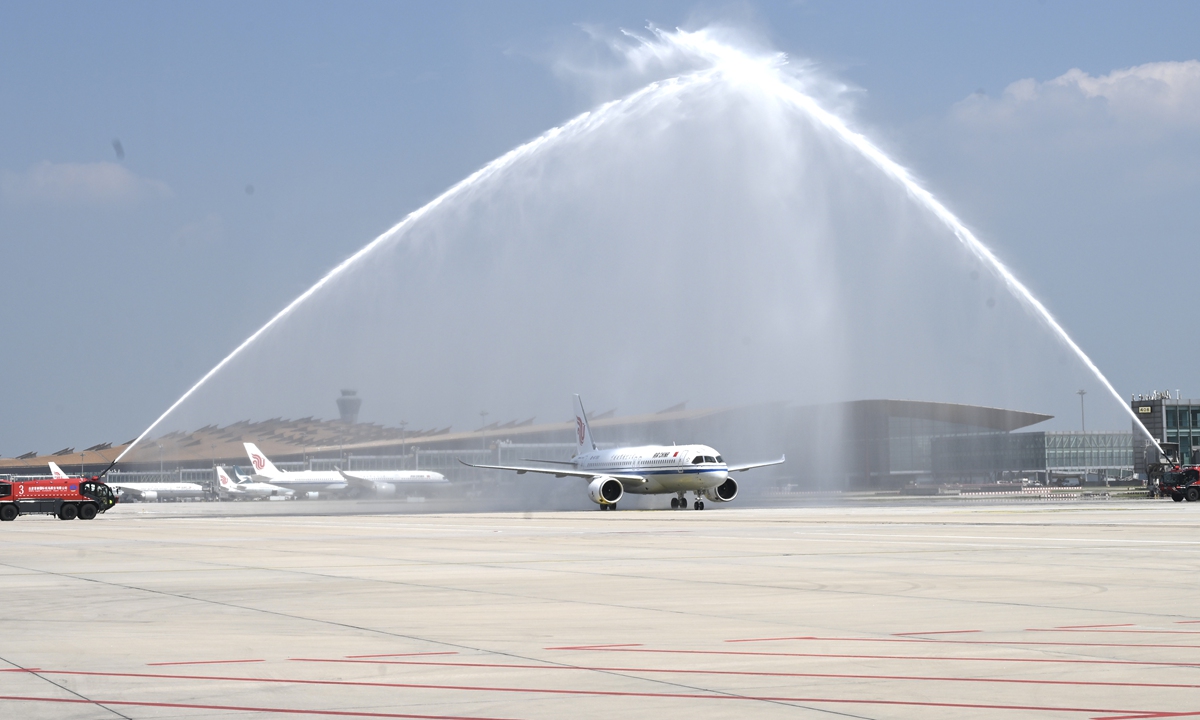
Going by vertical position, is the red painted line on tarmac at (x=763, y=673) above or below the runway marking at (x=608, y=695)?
below

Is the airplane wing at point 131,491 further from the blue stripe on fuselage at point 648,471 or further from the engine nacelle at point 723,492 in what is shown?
the engine nacelle at point 723,492

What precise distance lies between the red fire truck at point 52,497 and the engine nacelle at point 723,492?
3206cm

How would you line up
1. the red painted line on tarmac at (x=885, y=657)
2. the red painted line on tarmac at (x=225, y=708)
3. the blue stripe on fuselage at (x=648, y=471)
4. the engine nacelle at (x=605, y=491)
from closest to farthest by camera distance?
the red painted line on tarmac at (x=225, y=708) → the red painted line on tarmac at (x=885, y=657) → the blue stripe on fuselage at (x=648, y=471) → the engine nacelle at (x=605, y=491)

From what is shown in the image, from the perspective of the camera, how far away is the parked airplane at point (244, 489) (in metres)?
143

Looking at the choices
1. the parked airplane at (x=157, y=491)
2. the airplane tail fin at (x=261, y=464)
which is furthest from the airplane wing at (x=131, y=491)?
the airplane tail fin at (x=261, y=464)

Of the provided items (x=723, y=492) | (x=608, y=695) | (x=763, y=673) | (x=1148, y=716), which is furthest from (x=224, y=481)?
(x=1148, y=716)

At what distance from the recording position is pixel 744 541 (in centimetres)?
3134

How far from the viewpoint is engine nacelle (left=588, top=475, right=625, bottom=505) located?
66.7 meters

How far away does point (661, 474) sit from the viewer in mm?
65938

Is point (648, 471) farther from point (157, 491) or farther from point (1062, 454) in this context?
point (157, 491)

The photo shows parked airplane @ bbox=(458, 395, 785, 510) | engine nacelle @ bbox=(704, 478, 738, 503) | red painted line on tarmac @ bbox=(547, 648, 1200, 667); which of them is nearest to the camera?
red painted line on tarmac @ bbox=(547, 648, 1200, 667)

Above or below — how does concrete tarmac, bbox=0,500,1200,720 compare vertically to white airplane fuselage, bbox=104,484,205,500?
above

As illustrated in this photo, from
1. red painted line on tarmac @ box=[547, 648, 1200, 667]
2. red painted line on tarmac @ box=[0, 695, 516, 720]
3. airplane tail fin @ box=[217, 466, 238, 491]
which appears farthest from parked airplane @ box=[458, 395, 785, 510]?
airplane tail fin @ box=[217, 466, 238, 491]

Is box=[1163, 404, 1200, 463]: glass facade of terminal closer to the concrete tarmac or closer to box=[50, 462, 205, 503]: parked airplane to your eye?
the concrete tarmac
